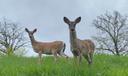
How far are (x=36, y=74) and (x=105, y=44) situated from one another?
189ft

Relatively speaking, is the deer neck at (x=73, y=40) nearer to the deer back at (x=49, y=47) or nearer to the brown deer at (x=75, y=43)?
the brown deer at (x=75, y=43)

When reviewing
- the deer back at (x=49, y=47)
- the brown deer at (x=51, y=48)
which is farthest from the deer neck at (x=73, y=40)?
the deer back at (x=49, y=47)

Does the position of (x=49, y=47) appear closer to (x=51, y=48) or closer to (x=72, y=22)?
(x=51, y=48)

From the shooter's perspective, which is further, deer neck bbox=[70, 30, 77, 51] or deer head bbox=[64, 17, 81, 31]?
deer neck bbox=[70, 30, 77, 51]

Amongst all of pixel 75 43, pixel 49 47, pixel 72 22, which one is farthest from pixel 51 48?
pixel 72 22

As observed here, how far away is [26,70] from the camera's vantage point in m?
12.4

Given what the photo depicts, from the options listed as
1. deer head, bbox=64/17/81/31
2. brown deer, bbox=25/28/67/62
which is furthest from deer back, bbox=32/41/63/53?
deer head, bbox=64/17/81/31

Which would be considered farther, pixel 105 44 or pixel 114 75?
pixel 105 44

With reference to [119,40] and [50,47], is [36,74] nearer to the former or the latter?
[50,47]

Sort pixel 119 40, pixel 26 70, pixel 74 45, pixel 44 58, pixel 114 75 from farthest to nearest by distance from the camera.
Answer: pixel 119 40 → pixel 44 58 → pixel 74 45 → pixel 26 70 → pixel 114 75

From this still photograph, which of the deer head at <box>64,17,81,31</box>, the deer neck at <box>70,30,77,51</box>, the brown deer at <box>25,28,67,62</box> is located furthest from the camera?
the brown deer at <box>25,28,67,62</box>

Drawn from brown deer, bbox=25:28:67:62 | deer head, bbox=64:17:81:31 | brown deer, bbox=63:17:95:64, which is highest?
deer head, bbox=64:17:81:31

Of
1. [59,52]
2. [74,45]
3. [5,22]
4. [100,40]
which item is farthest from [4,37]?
[74,45]

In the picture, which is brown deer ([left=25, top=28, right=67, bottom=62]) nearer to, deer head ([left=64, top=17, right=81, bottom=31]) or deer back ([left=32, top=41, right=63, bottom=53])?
deer back ([left=32, top=41, right=63, bottom=53])
